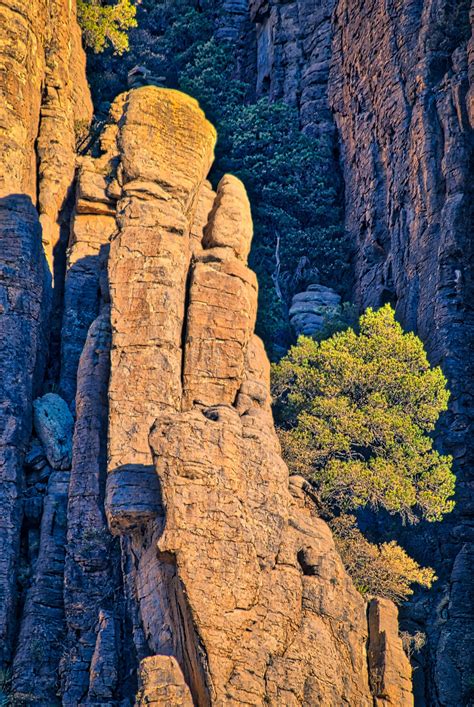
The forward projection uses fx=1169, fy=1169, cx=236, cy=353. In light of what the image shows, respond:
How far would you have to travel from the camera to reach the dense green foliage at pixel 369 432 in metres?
35.5

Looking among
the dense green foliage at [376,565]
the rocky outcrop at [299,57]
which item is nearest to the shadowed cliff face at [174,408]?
the dense green foliage at [376,565]

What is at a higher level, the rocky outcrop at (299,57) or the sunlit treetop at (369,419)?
the rocky outcrop at (299,57)

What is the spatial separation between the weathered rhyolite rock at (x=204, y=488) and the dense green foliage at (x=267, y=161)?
12.4m

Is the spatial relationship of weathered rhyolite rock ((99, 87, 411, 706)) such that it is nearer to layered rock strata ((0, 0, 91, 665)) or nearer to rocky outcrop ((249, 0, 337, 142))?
layered rock strata ((0, 0, 91, 665))

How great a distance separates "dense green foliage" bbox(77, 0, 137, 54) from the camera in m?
51.2

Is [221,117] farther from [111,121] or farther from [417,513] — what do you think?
[417,513]

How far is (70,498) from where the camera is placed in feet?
109

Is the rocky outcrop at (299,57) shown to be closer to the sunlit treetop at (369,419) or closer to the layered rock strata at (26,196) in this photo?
the layered rock strata at (26,196)

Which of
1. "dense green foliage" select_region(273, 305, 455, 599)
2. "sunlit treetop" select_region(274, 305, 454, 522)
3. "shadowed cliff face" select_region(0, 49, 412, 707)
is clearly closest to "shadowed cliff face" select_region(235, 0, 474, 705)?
"sunlit treetop" select_region(274, 305, 454, 522)

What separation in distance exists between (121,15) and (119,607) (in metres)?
30.9

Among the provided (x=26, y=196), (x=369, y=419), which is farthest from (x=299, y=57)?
(x=369, y=419)

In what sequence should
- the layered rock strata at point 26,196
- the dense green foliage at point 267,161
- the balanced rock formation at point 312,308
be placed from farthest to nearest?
the dense green foliage at point 267,161 < the balanced rock formation at point 312,308 < the layered rock strata at point 26,196

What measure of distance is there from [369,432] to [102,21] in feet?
80.9

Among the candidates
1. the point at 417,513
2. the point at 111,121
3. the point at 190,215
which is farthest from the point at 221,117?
the point at 417,513
